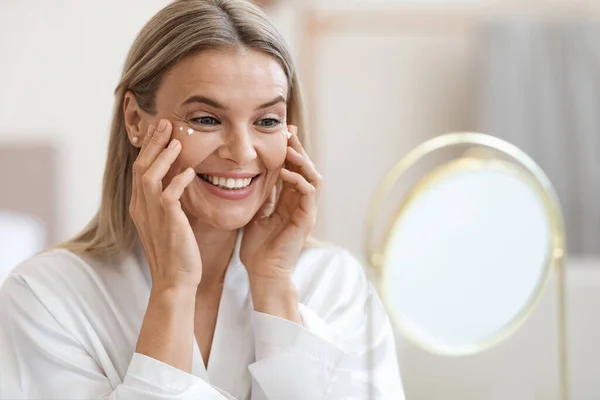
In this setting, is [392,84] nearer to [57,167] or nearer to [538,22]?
[538,22]

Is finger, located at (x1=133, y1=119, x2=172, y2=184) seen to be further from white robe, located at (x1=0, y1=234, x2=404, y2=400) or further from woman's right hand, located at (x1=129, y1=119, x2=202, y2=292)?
white robe, located at (x1=0, y1=234, x2=404, y2=400)

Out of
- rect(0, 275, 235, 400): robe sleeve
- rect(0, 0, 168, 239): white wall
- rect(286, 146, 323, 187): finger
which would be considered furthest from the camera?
rect(0, 0, 168, 239): white wall

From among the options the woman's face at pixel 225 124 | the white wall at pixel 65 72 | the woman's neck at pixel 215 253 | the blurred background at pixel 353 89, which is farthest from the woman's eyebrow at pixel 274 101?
the white wall at pixel 65 72

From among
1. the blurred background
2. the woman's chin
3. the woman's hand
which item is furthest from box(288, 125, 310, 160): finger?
the blurred background

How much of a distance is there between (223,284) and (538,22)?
8.71 feet

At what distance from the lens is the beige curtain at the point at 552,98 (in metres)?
3.57

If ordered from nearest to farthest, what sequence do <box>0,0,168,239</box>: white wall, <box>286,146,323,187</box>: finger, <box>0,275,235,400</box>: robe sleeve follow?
1. <box>0,275,235,400</box>: robe sleeve
2. <box>286,146,323,187</box>: finger
3. <box>0,0,168,239</box>: white wall

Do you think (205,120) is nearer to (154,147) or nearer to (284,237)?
(154,147)

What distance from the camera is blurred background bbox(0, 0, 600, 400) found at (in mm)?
3496

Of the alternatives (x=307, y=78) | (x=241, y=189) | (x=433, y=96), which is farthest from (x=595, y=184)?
(x=241, y=189)

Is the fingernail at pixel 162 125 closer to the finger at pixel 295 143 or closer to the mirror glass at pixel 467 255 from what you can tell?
the finger at pixel 295 143

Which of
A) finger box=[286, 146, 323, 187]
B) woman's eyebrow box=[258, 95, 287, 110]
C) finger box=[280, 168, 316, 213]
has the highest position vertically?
woman's eyebrow box=[258, 95, 287, 110]

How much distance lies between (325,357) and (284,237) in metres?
0.18

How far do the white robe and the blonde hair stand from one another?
0.05 m
